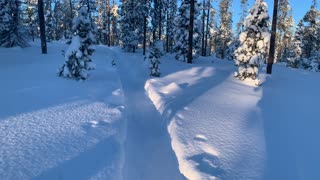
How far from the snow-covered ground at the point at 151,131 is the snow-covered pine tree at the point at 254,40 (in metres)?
2.26

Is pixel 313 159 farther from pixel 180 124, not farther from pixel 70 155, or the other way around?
pixel 70 155

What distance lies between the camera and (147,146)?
7.11 metres

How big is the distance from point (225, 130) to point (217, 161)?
184 cm

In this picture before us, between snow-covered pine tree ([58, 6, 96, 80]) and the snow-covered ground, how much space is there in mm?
643

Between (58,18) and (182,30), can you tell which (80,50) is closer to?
(182,30)

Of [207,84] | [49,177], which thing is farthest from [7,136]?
[207,84]

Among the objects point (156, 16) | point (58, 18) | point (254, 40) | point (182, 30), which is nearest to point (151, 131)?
point (254, 40)

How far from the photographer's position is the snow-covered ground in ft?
17.6

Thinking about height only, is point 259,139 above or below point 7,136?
below

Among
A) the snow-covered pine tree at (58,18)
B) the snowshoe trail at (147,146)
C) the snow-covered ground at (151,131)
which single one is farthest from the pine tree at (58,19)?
the snowshoe trail at (147,146)

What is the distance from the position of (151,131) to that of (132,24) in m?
31.3

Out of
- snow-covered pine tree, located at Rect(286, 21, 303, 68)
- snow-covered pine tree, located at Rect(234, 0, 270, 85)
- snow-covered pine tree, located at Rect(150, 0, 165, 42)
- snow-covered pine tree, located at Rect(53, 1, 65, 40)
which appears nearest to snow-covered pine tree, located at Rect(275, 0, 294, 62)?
snow-covered pine tree, located at Rect(286, 21, 303, 68)

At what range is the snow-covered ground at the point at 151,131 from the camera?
5363mm

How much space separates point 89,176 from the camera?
4.83 meters
